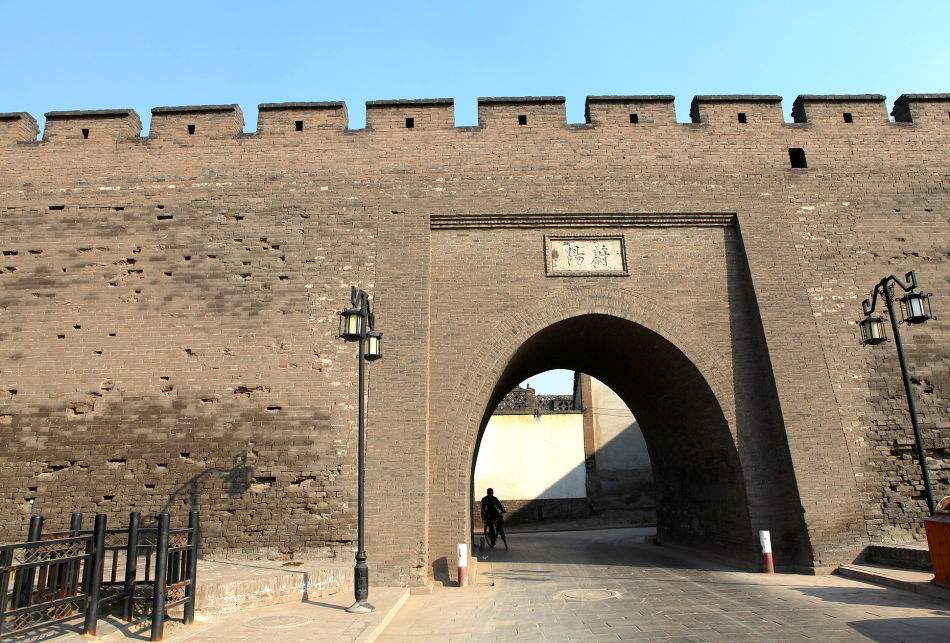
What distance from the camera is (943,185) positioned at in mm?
11047

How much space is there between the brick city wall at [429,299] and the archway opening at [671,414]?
10 centimetres

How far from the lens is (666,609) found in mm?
6531

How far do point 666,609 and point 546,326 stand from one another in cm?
469

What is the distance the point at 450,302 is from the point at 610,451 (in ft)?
50.9

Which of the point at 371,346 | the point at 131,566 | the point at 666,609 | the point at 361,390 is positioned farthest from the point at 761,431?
the point at 131,566

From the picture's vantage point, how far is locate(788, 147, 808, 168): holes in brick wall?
1117 centimetres

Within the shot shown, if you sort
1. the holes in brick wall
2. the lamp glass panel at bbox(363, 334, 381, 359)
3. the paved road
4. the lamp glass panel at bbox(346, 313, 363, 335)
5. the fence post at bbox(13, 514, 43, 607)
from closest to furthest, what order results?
the fence post at bbox(13, 514, 43, 607), the paved road, the lamp glass panel at bbox(346, 313, 363, 335), the lamp glass panel at bbox(363, 334, 381, 359), the holes in brick wall

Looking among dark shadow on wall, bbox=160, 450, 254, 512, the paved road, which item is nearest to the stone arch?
the paved road

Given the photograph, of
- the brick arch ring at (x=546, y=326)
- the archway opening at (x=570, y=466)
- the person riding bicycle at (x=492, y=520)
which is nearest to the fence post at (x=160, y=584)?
the brick arch ring at (x=546, y=326)

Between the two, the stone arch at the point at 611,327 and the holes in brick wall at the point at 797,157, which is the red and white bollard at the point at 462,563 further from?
the holes in brick wall at the point at 797,157

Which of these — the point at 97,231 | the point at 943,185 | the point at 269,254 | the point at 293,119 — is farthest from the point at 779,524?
the point at 97,231

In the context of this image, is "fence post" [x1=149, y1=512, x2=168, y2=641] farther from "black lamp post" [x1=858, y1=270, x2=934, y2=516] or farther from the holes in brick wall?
the holes in brick wall

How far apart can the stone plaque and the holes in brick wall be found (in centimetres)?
370

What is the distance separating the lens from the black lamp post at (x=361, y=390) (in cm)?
663
